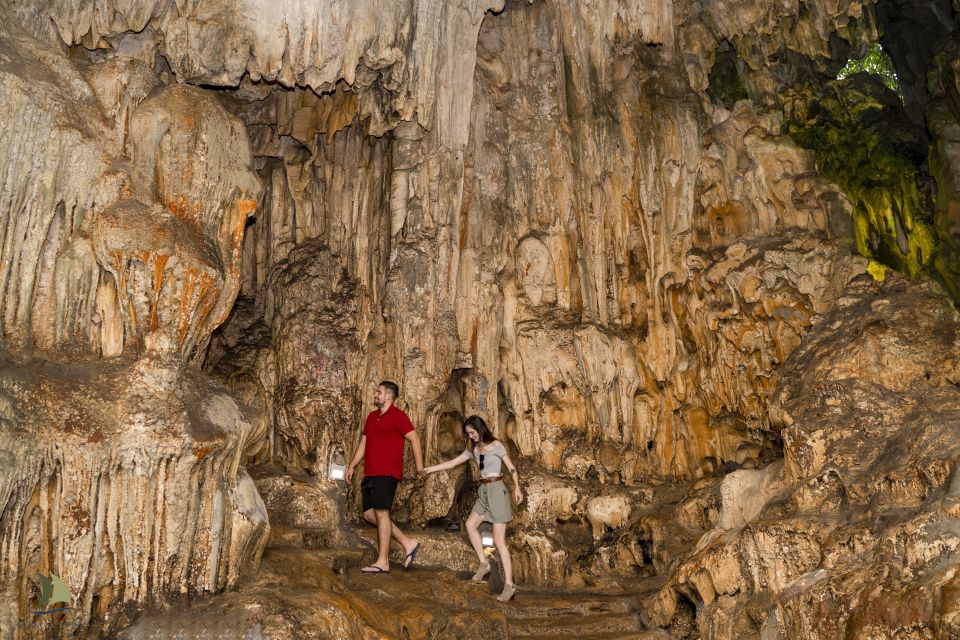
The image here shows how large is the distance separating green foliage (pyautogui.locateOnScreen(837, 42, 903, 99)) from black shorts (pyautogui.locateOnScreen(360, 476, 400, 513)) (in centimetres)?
763

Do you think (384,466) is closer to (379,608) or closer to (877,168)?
(379,608)

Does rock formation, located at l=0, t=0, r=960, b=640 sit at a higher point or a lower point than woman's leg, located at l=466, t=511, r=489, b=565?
higher

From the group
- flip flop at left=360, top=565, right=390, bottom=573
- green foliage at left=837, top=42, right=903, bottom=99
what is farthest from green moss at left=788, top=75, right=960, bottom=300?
flip flop at left=360, top=565, right=390, bottom=573

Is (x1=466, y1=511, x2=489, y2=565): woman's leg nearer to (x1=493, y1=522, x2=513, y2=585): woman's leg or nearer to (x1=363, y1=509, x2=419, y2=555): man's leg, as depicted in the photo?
(x1=493, y1=522, x2=513, y2=585): woman's leg

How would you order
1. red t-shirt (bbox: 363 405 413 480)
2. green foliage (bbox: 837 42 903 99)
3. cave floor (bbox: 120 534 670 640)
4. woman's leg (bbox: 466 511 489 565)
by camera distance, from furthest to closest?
green foliage (bbox: 837 42 903 99) < woman's leg (bbox: 466 511 489 565) < red t-shirt (bbox: 363 405 413 480) < cave floor (bbox: 120 534 670 640)

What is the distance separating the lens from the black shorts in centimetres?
799

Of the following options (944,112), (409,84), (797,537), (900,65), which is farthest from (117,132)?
(900,65)

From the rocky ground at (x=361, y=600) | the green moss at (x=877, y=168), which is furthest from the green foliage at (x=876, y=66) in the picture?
the rocky ground at (x=361, y=600)

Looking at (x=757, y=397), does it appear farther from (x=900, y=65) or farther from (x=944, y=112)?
(x=900, y=65)

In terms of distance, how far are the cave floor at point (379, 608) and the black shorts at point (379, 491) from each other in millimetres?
598

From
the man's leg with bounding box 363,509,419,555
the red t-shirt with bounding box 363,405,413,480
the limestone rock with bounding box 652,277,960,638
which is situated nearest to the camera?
the limestone rock with bounding box 652,277,960,638

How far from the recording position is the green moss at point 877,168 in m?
9.52

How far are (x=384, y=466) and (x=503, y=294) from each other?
142 inches

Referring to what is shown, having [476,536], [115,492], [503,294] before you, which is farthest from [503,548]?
[503,294]
